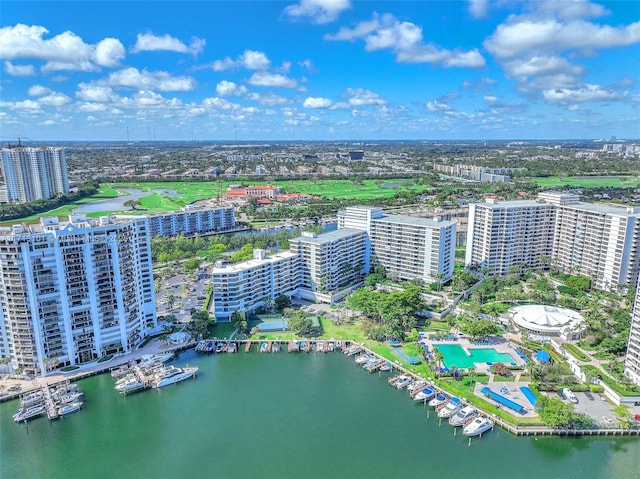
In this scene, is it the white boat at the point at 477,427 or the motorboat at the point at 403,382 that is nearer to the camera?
the white boat at the point at 477,427

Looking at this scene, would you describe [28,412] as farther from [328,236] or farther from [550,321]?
[550,321]

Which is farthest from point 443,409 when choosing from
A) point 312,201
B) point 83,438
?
point 312,201

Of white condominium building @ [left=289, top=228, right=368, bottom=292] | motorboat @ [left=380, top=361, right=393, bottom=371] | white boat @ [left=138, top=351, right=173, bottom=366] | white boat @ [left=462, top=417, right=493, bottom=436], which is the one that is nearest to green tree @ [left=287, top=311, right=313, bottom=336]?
motorboat @ [left=380, top=361, right=393, bottom=371]

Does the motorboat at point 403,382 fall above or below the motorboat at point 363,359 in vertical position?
below

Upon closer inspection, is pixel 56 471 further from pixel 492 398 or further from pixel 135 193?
pixel 135 193

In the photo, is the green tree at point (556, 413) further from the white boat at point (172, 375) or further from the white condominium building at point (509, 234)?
the white condominium building at point (509, 234)

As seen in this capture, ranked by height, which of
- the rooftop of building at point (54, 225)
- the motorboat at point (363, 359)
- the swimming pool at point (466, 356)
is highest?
the rooftop of building at point (54, 225)

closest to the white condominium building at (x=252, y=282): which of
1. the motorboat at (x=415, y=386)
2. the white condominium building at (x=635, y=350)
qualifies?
the motorboat at (x=415, y=386)
